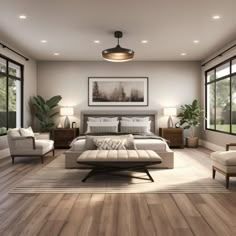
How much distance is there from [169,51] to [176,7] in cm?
337

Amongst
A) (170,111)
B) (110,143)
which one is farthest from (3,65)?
(170,111)

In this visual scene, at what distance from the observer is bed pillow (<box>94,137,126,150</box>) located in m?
5.40

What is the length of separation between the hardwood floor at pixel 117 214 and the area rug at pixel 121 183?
0.80 ft

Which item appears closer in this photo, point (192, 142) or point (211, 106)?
point (211, 106)

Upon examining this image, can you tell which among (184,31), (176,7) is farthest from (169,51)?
(176,7)

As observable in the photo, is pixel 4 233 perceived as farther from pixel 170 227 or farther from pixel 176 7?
pixel 176 7

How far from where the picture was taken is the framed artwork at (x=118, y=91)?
30.8 ft

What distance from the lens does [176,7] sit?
4.63 meters

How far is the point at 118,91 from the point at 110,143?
13.8ft

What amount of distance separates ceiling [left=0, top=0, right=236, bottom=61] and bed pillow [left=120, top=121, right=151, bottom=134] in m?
2.11

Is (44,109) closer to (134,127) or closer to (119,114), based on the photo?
(119,114)

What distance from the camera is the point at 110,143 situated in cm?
543

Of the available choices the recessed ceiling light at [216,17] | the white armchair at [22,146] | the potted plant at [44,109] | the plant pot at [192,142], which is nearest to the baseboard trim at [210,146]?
the plant pot at [192,142]

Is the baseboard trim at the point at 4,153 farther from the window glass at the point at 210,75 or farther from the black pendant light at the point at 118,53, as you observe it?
the window glass at the point at 210,75
